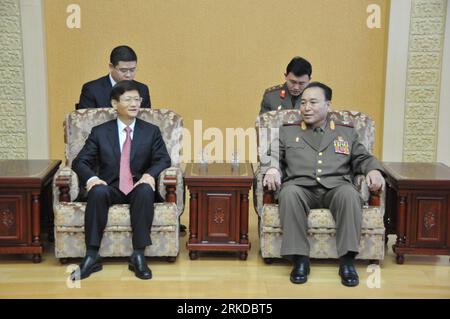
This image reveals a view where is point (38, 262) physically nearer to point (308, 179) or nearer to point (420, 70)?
point (308, 179)

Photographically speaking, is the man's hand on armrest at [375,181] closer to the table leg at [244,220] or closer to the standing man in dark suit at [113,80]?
the table leg at [244,220]

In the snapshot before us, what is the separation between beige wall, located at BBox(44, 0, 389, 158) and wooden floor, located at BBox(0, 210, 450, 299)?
2340 millimetres

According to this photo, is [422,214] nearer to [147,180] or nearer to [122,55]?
[147,180]

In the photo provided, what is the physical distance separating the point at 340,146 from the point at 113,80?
1745mm

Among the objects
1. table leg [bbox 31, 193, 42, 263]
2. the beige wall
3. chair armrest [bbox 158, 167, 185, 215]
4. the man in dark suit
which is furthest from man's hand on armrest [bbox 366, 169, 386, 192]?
the beige wall

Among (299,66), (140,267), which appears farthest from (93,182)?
(299,66)

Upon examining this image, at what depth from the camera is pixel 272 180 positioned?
173 inches

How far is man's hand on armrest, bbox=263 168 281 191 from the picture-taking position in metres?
4.40

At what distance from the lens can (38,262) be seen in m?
4.57

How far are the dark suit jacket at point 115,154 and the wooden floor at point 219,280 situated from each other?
0.58 m

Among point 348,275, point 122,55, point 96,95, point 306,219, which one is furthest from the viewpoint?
point 96,95

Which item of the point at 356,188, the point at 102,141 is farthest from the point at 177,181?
the point at 356,188

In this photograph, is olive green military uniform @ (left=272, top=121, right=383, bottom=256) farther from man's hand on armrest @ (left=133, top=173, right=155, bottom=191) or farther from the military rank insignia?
man's hand on armrest @ (left=133, top=173, right=155, bottom=191)

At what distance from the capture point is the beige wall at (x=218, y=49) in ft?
21.6
